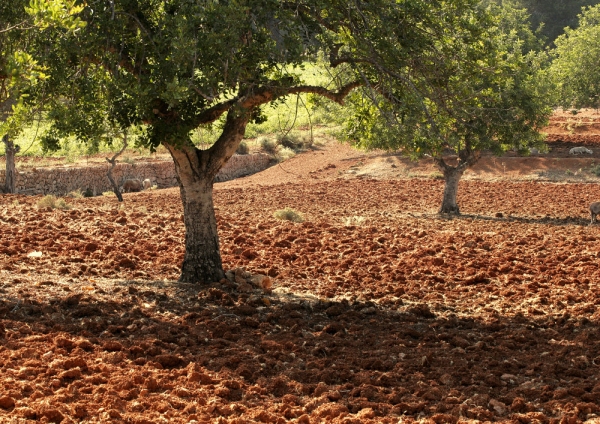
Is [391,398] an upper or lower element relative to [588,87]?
lower

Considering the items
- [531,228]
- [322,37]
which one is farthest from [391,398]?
[531,228]

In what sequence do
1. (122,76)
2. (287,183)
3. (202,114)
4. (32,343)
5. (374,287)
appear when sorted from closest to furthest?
(32,343) → (122,76) → (202,114) → (374,287) → (287,183)

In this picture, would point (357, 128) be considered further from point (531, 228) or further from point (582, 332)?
point (531, 228)

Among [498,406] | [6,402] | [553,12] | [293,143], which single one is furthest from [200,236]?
[553,12]

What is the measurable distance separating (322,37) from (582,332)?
4.46 m

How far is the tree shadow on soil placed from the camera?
636 centimetres

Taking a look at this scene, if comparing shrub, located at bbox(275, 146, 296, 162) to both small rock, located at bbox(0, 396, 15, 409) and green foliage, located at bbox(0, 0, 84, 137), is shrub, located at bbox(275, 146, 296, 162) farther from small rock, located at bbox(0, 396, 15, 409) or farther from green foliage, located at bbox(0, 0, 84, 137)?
small rock, located at bbox(0, 396, 15, 409)

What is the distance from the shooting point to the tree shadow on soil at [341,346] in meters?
6.36

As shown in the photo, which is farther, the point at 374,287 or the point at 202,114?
the point at 374,287

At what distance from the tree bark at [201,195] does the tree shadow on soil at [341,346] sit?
362 millimetres

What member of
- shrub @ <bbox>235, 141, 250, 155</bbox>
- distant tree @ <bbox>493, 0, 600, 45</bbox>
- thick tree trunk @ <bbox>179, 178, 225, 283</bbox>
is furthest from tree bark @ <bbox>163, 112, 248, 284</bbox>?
distant tree @ <bbox>493, 0, 600, 45</bbox>

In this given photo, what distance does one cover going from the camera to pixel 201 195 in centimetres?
1023

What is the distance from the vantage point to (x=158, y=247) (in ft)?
43.2

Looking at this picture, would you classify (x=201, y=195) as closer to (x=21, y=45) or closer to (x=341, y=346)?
(x=21, y=45)
